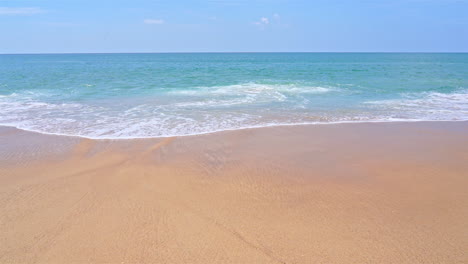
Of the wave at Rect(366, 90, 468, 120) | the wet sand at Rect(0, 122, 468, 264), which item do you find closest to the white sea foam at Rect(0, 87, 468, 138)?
the wave at Rect(366, 90, 468, 120)

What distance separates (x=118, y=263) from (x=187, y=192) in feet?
6.23

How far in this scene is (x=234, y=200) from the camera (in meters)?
5.00

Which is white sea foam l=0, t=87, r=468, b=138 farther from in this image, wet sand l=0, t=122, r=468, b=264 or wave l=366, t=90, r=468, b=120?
wet sand l=0, t=122, r=468, b=264

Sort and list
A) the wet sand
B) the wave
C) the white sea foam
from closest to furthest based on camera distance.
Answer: the wet sand → the white sea foam → the wave

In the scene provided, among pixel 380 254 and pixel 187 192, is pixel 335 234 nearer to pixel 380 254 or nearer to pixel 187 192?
pixel 380 254

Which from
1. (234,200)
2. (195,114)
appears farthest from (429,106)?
(234,200)

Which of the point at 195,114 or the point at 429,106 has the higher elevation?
the point at 429,106

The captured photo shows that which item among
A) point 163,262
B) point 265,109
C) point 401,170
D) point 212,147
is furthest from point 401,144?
point 163,262

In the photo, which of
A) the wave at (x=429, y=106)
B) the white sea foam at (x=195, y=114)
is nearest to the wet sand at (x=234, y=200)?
the white sea foam at (x=195, y=114)

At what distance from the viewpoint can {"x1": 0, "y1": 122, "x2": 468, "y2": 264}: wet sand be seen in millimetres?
3768

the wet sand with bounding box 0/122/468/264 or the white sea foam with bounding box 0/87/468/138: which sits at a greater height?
the white sea foam with bounding box 0/87/468/138

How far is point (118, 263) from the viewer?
3.57 m

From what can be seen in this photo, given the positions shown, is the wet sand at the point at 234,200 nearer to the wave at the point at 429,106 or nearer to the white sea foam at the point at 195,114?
the white sea foam at the point at 195,114

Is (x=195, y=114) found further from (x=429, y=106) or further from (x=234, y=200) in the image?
(x=429, y=106)
